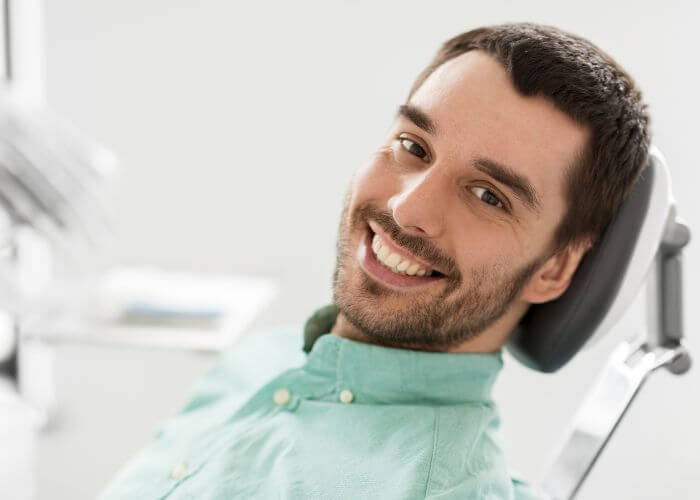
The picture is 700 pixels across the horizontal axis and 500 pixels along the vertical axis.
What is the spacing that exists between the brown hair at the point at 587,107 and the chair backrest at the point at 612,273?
0.02m

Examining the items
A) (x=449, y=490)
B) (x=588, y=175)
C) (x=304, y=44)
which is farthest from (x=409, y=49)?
(x=449, y=490)

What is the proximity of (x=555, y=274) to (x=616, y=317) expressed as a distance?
100 millimetres

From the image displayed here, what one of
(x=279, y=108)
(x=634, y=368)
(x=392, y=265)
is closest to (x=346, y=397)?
(x=392, y=265)

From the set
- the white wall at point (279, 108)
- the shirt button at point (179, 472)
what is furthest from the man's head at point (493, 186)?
the white wall at point (279, 108)

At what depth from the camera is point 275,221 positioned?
2119mm

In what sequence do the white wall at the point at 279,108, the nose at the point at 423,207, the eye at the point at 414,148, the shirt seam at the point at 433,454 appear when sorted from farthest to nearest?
the white wall at the point at 279,108 → the eye at the point at 414,148 → the nose at the point at 423,207 → the shirt seam at the point at 433,454

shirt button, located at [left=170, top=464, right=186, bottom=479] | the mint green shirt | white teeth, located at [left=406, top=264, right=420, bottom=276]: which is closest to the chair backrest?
the mint green shirt

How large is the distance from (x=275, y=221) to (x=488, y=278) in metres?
1.11

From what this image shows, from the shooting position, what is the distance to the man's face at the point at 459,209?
41.1 inches

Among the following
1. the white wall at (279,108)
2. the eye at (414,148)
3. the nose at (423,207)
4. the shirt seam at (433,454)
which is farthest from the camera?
the white wall at (279,108)

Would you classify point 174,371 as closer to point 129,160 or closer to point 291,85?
point 129,160

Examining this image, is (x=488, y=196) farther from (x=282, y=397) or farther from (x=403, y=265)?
(x=282, y=397)

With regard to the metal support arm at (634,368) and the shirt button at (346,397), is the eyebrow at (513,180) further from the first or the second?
the shirt button at (346,397)

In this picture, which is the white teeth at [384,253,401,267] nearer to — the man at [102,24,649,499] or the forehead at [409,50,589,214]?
the man at [102,24,649,499]
